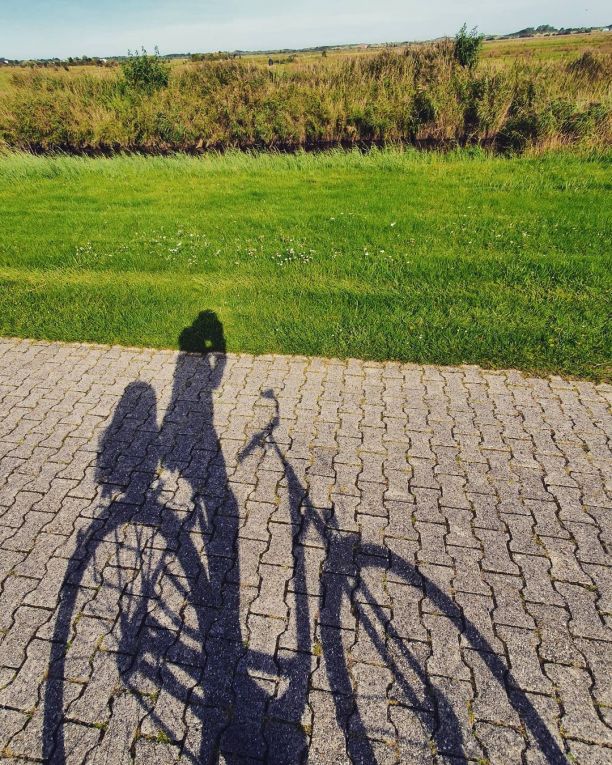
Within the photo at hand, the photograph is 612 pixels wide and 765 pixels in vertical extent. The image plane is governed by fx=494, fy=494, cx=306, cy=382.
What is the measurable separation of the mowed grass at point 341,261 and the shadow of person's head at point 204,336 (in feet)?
0.42

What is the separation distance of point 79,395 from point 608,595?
563 cm

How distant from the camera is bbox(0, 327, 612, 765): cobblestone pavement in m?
2.97

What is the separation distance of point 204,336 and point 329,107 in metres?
11.9

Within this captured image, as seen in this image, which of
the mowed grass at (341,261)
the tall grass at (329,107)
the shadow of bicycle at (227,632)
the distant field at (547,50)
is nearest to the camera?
the shadow of bicycle at (227,632)

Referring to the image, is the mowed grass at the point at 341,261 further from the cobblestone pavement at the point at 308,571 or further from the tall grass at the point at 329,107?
the tall grass at the point at 329,107

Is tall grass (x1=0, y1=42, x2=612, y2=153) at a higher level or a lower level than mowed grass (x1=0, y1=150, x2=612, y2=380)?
higher

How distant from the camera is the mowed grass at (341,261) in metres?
6.62

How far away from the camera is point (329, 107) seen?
50.6ft

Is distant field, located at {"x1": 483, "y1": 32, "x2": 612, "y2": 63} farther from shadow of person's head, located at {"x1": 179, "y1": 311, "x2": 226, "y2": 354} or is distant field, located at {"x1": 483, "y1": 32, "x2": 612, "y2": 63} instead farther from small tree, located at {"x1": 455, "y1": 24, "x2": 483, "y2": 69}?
shadow of person's head, located at {"x1": 179, "y1": 311, "x2": 226, "y2": 354}

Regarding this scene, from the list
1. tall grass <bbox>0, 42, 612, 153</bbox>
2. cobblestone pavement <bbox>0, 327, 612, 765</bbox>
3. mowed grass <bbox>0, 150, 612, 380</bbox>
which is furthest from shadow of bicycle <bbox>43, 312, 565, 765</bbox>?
tall grass <bbox>0, 42, 612, 153</bbox>

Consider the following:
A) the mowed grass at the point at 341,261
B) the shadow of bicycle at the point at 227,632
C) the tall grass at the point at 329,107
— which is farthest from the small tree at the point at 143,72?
the shadow of bicycle at the point at 227,632

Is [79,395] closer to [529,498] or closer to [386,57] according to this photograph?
[529,498]

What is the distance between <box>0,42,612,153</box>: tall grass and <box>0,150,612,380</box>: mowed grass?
210 centimetres

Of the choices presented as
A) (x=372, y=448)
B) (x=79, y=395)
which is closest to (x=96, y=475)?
(x=79, y=395)
